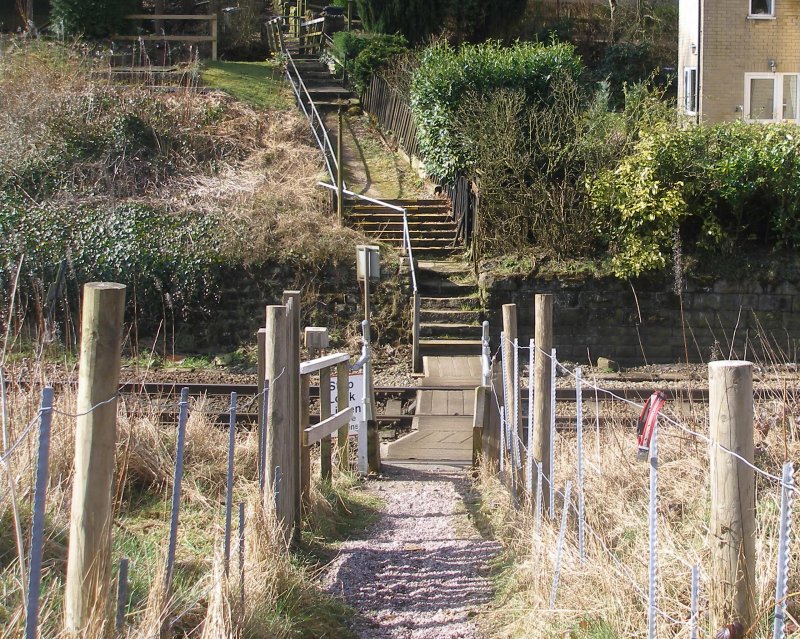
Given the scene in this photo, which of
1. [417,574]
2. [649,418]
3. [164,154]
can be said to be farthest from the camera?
[164,154]

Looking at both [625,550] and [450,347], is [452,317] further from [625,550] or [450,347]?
[625,550]

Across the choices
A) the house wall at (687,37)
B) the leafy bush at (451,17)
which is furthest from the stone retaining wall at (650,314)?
the leafy bush at (451,17)

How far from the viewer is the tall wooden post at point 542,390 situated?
5.95 meters

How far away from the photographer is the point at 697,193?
16.4 meters

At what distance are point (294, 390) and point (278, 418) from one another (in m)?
0.41

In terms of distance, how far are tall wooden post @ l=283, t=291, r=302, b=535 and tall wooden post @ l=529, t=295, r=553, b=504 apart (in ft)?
4.76

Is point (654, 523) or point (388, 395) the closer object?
point (654, 523)

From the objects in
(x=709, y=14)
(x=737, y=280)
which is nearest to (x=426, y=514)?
(x=737, y=280)

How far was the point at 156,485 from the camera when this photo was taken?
271 inches

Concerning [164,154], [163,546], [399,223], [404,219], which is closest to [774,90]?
[399,223]

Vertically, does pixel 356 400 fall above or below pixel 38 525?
below

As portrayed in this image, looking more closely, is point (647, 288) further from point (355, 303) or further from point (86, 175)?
point (86, 175)

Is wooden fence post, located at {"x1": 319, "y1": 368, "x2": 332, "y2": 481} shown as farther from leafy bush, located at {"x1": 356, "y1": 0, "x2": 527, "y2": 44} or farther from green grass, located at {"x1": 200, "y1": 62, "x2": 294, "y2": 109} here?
leafy bush, located at {"x1": 356, "y1": 0, "x2": 527, "y2": 44}

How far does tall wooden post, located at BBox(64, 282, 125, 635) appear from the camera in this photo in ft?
11.9
